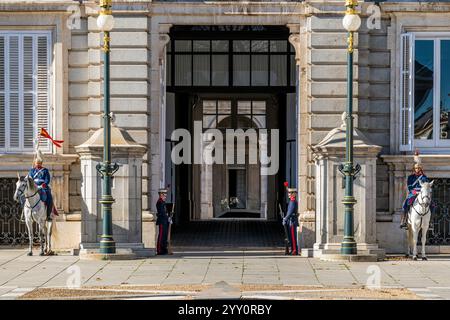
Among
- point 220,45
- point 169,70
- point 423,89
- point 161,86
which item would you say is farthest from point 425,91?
point 169,70

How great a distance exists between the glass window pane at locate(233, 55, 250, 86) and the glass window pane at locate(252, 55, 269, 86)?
185 millimetres

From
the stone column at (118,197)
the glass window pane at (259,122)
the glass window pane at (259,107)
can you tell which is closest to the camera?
the stone column at (118,197)

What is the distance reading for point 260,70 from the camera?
36.1 metres

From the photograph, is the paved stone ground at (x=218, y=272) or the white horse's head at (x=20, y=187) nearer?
the paved stone ground at (x=218, y=272)

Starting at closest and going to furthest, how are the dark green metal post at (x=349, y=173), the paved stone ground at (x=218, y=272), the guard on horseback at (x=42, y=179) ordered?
the paved stone ground at (x=218, y=272) < the dark green metal post at (x=349, y=173) < the guard on horseback at (x=42, y=179)

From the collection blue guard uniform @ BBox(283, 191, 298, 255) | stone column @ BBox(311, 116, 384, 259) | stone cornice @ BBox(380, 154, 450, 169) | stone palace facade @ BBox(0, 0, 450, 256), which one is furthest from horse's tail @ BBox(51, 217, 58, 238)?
stone cornice @ BBox(380, 154, 450, 169)

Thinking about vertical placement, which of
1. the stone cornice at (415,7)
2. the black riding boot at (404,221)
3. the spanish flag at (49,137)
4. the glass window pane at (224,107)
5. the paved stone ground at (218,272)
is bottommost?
the paved stone ground at (218,272)

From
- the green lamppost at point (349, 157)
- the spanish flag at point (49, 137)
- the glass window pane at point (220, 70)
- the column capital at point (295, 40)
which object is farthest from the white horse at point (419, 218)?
the glass window pane at point (220, 70)

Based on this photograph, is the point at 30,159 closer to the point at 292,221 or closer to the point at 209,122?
the point at 292,221

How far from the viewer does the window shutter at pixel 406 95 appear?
93.4ft

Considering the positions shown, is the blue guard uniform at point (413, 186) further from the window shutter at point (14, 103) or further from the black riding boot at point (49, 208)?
the window shutter at point (14, 103)

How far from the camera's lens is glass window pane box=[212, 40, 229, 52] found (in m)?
36.0

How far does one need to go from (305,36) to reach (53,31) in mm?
6026

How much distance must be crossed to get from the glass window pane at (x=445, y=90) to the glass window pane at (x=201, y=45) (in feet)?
30.9
